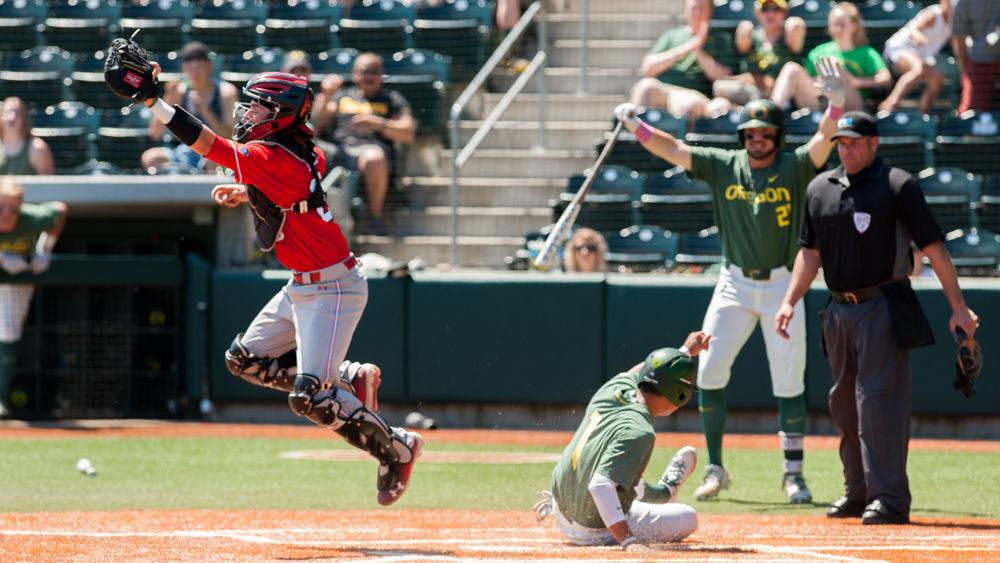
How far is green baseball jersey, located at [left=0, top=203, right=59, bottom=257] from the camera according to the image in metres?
12.6

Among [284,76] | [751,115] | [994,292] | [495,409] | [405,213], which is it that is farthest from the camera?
[405,213]

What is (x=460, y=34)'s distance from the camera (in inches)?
600

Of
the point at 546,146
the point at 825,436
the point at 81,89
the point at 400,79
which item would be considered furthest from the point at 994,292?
the point at 81,89

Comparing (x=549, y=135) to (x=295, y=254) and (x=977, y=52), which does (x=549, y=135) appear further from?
(x=295, y=254)

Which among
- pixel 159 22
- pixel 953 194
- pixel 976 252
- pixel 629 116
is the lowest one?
pixel 976 252

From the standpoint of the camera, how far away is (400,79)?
571 inches

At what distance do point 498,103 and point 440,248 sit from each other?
200 centimetres

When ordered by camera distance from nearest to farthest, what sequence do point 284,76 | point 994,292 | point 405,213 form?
point 284,76 < point 994,292 < point 405,213

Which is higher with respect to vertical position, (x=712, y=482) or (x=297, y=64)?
(x=297, y=64)

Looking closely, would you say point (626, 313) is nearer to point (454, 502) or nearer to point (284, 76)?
point (454, 502)

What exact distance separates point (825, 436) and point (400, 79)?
203 inches

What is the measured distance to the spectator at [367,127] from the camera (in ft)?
44.1

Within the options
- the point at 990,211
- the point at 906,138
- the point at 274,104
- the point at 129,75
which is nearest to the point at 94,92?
the point at 906,138

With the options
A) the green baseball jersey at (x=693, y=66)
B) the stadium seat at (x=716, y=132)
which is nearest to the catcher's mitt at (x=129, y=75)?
the stadium seat at (x=716, y=132)
